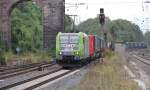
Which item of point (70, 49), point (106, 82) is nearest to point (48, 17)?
point (70, 49)

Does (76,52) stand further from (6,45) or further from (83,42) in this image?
(6,45)

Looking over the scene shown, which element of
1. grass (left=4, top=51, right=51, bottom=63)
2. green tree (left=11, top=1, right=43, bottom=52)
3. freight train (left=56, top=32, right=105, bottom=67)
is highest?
green tree (left=11, top=1, right=43, bottom=52)

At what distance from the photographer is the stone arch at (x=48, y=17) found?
64312 mm

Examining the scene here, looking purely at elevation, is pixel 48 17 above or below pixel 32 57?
above

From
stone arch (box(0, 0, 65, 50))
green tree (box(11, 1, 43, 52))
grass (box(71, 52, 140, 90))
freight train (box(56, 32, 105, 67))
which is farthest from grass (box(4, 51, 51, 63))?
grass (box(71, 52, 140, 90))

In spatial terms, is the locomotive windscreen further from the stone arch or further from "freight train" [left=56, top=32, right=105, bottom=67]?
the stone arch

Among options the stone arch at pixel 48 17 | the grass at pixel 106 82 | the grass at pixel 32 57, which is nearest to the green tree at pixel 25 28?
the grass at pixel 32 57

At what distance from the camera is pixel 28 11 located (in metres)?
82.8

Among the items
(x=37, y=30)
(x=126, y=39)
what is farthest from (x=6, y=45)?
(x=126, y=39)

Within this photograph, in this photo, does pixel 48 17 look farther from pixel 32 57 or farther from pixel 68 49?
pixel 68 49

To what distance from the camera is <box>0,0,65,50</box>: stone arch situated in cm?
6431

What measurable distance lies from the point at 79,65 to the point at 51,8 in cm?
2363

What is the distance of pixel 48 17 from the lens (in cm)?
6519

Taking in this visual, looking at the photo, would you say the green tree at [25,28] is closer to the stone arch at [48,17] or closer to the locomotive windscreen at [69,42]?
the stone arch at [48,17]
